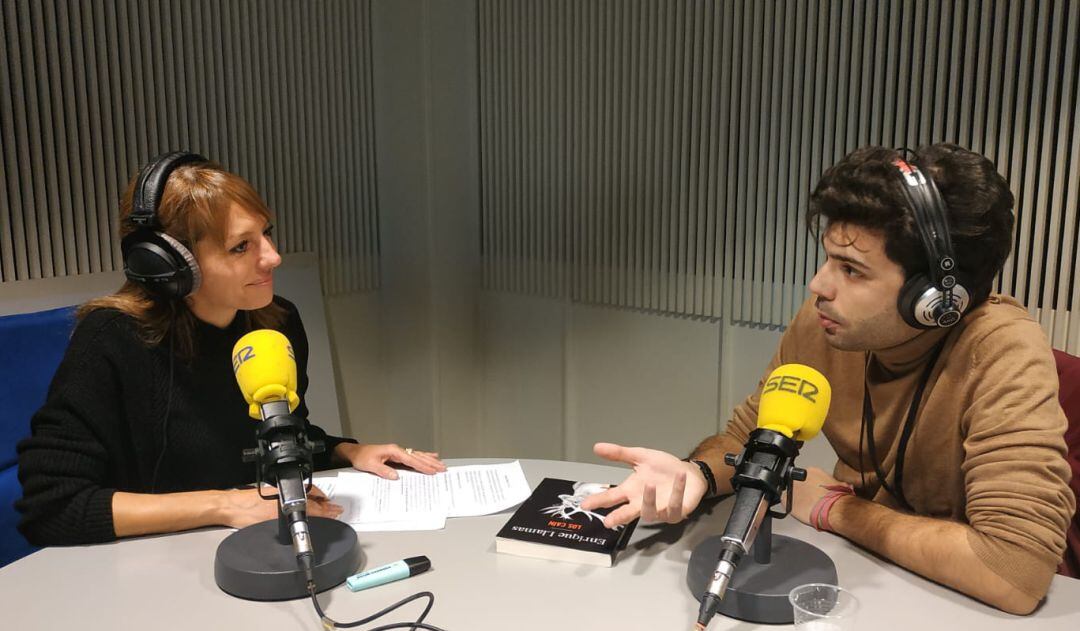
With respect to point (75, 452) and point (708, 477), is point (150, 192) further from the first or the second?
point (708, 477)

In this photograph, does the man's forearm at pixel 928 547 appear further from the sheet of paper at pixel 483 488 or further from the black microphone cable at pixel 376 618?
the black microphone cable at pixel 376 618

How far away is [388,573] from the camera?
149cm

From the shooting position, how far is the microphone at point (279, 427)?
55.4 inches

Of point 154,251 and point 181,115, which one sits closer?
point 154,251

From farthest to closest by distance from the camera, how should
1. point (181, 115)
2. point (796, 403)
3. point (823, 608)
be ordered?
1. point (181, 115)
2. point (796, 403)
3. point (823, 608)

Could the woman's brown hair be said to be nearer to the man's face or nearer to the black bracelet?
the black bracelet

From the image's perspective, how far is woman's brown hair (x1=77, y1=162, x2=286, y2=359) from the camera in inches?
75.6

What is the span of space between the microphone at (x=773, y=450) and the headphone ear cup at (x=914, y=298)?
27cm

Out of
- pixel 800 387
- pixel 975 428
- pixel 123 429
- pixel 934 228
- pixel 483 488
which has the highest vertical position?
pixel 934 228

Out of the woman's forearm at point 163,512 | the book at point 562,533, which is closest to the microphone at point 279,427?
the woman's forearm at point 163,512

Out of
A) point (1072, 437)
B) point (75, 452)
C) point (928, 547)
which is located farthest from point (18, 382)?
point (1072, 437)

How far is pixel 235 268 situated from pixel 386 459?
1.79 ft

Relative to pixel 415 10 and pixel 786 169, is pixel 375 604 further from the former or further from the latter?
pixel 415 10

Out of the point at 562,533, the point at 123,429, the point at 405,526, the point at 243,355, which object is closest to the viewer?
the point at 243,355
